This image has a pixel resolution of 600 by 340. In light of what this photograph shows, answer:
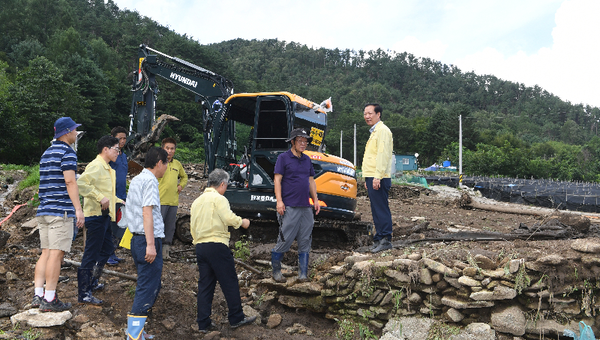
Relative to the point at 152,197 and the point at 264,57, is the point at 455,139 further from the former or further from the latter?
the point at 264,57

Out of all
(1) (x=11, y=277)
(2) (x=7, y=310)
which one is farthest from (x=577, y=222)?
(1) (x=11, y=277)

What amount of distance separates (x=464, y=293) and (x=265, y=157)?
13.6ft

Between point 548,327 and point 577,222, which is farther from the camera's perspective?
point 577,222

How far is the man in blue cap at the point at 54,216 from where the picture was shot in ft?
13.2

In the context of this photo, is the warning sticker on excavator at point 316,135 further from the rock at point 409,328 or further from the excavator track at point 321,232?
the rock at point 409,328

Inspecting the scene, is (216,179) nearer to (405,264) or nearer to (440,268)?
(405,264)

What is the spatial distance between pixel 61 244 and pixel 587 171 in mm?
59780

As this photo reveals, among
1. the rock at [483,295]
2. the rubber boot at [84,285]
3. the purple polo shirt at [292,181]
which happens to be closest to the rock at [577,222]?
the rock at [483,295]

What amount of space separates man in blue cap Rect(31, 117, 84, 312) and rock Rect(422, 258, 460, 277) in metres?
3.60

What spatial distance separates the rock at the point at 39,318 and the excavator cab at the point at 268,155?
12.2 feet

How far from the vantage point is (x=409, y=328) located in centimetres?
446

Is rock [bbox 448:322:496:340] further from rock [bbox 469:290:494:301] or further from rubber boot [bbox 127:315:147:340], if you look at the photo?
rubber boot [bbox 127:315:147:340]

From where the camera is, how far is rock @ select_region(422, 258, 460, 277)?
446 cm

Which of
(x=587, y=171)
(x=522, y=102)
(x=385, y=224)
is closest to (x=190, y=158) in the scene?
(x=385, y=224)
